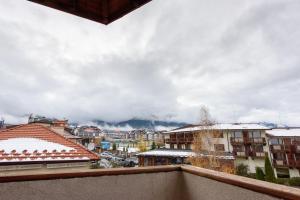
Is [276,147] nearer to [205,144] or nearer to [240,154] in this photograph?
[240,154]

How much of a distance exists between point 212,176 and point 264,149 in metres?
37.5

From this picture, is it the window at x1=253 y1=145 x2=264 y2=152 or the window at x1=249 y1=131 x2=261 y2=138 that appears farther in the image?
the window at x1=249 y1=131 x2=261 y2=138

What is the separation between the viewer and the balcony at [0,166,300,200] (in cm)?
167

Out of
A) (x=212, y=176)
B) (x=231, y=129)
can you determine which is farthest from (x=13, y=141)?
(x=231, y=129)

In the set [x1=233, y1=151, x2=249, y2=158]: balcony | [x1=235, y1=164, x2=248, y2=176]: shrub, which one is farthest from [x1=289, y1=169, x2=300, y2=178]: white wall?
[x1=235, y1=164, x2=248, y2=176]: shrub

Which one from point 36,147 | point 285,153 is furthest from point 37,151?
point 285,153

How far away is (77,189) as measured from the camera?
7.05 feet

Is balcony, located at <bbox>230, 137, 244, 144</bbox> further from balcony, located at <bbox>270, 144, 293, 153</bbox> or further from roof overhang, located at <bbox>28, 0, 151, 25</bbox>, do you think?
roof overhang, located at <bbox>28, 0, 151, 25</bbox>

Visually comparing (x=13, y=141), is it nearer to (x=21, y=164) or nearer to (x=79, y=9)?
(x=21, y=164)

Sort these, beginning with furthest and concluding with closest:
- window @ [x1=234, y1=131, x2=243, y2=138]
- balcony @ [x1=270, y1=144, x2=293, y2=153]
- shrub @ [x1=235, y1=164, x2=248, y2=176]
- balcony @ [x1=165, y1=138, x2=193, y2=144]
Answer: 1. balcony @ [x1=165, y1=138, x2=193, y2=144]
2. window @ [x1=234, y1=131, x2=243, y2=138]
3. balcony @ [x1=270, y1=144, x2=293, y2=153]
4. shrub @ [x1=235, y1=164, x2=248, y2=176]

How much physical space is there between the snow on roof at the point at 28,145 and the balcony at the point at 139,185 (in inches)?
217

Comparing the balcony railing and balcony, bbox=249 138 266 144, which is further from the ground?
balcony, bbox=249 138 266 144

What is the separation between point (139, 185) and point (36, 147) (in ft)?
19.6

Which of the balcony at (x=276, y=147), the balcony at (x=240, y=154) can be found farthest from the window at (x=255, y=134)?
the balcony at (x=276, y=147)
